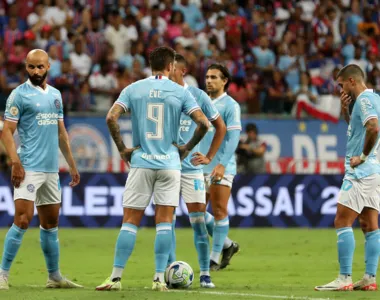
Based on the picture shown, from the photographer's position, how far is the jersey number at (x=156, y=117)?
9.98m

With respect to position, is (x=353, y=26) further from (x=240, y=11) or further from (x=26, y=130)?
(x=26, y=130)

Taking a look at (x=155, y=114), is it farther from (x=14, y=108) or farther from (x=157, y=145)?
(x=14, y=108)

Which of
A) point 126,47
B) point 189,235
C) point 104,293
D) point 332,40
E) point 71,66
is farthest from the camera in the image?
point 332,40

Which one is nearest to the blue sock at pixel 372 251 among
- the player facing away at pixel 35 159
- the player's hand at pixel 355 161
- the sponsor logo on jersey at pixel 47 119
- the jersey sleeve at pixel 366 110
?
the player's hand at pixel 355 161

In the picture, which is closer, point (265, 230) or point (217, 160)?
point (217, 160)

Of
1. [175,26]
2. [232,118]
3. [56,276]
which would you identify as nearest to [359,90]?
[232,118]

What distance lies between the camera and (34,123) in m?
10.5

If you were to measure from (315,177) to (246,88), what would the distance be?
3.16 metres

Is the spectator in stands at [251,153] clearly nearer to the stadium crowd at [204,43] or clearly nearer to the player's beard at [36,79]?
the stadium crowd at [204,43]

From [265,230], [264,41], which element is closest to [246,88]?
[264,41]

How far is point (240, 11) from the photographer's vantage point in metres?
26.3

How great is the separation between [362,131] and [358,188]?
622mm

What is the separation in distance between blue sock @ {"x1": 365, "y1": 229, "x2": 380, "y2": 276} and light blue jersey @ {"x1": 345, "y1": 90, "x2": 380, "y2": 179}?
67cm

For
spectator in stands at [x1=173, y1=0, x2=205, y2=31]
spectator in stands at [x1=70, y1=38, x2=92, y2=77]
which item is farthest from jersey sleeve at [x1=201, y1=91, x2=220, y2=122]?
spectator in stands at [x1=173, y1=0, x2=205, y2=31]
